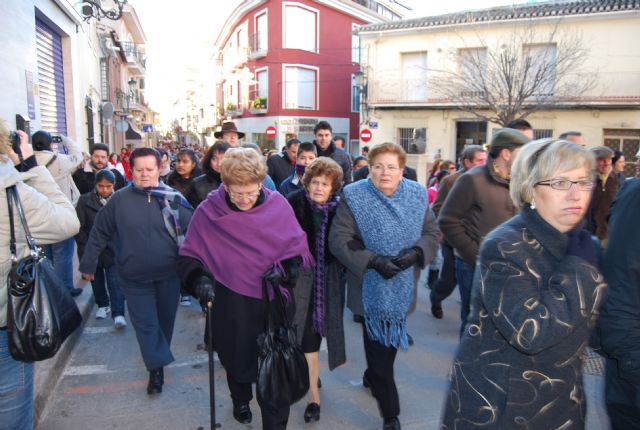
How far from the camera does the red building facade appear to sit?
93.2ft

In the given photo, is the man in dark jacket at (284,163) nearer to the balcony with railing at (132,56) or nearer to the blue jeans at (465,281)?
the blue jeans at (465,281)

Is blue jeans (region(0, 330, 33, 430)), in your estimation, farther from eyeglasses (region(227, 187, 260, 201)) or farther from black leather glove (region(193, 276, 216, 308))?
eyeglasses (region(227, 187, 260, 201))

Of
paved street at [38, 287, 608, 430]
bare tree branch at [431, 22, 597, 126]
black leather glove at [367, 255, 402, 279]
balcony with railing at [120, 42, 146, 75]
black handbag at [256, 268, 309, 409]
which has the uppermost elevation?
balcony with railing at [120, 42, 146, 75]

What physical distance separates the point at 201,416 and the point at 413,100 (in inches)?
900

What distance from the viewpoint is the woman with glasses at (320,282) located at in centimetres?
343

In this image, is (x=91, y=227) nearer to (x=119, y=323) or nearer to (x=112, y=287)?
(x=112, y=287)

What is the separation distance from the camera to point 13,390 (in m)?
2.29

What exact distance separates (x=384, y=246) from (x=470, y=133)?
2220cm

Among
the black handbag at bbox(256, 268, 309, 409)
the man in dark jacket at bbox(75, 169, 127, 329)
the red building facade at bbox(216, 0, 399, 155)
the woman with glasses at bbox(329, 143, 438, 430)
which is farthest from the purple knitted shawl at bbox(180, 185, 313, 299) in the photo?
the red building facade at bbox(216, 0, 399, 155)

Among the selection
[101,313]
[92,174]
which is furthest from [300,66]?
[101,313]

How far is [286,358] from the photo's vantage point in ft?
9.23

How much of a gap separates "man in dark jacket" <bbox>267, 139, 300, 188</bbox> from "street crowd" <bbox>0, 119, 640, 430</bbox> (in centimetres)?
161

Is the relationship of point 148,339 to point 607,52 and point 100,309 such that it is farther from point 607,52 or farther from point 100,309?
point 607,52

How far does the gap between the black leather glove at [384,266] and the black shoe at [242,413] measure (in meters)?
1.31
